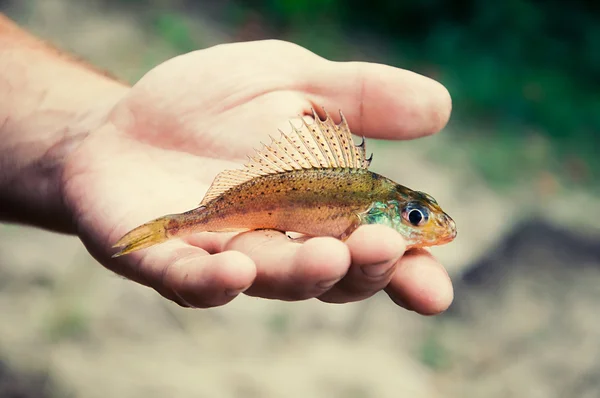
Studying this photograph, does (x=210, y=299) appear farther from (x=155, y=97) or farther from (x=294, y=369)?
(x=294, y=369)

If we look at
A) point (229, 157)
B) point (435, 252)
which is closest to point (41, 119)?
point (229, 157)

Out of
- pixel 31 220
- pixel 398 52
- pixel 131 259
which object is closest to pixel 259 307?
pixel 31 220

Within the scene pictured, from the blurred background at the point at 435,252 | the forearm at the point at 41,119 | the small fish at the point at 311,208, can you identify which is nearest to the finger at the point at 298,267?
the small fish at the point at 311,208

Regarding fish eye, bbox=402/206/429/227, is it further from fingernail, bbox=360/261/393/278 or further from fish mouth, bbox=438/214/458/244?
fingernail, bbox=360/261/393/278

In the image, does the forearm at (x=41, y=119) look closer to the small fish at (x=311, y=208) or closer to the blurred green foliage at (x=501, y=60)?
the small fish at (x=311, y=208)

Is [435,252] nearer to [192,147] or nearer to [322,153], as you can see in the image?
[192,147]

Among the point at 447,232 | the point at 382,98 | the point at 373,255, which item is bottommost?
the point at 373,255

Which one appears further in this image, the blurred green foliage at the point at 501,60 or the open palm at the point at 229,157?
the blurred green foliage at the point at 501,60
